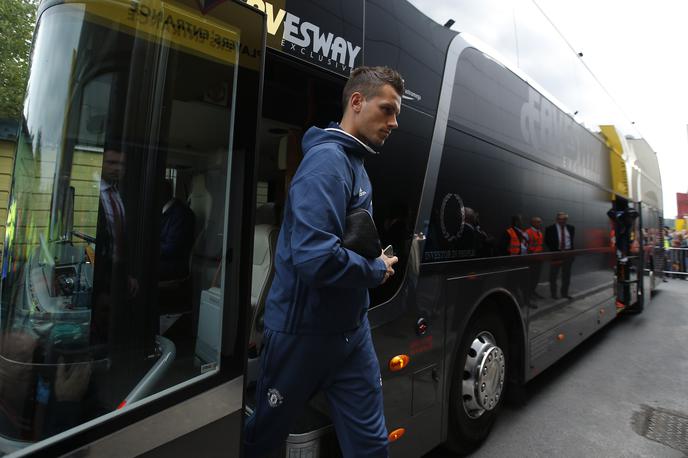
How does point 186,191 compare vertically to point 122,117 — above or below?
below

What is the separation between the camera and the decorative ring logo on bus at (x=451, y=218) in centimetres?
261

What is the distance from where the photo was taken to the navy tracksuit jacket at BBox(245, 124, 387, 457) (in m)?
1.41

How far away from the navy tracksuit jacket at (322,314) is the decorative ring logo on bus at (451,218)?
1.08 m

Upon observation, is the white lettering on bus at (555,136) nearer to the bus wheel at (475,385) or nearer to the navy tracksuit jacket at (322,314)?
the bus wheel at (475,385)

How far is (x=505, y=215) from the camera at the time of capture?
10.8ft

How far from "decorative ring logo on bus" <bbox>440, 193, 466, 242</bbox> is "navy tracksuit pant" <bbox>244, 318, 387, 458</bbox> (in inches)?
43.6

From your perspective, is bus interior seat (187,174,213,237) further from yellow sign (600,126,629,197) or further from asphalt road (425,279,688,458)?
yellow sign (600,126,629,197)

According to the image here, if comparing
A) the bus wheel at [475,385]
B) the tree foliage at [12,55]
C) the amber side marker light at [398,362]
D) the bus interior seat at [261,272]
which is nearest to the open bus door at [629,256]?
the bus wheel at [475,385]

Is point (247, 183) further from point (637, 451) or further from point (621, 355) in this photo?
point (621, 355)

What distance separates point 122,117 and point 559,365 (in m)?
5.68

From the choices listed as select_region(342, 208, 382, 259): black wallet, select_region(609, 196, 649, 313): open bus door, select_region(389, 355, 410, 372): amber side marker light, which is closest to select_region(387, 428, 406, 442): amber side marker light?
select_region(389, 355, 410, 372): amber side marker light

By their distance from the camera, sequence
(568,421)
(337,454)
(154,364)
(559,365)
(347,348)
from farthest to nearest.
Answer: (559,365) → (568,421) → (337,454) → (347,348) → (154,364)

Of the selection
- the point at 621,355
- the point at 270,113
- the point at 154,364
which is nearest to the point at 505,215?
the point at 270,113

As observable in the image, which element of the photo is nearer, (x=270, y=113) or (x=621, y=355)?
(x=270, y=113)
